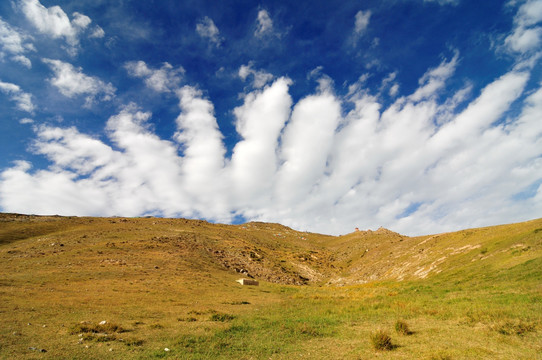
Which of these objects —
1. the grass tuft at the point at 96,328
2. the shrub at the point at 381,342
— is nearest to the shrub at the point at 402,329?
the shrub at the point at 381,342

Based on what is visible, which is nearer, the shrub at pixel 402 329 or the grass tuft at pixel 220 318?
the shrub at pixel 402 329

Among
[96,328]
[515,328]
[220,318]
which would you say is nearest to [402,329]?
[515,328]

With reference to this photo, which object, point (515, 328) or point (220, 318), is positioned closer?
point (515, 328)

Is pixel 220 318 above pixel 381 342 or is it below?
above

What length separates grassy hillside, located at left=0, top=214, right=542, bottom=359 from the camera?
12.3 metres

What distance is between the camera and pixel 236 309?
26.4 metres

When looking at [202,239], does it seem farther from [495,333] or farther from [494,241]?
[495,333]

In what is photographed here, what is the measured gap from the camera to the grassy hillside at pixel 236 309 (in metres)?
12.3

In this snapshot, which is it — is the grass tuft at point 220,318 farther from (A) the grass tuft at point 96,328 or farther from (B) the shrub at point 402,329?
(B) the shrub at point 402,329

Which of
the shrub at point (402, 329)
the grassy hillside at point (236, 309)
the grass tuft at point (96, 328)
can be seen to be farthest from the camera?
the grass tuft at point (96, 328)

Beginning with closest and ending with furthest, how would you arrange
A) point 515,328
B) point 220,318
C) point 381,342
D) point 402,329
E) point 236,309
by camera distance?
point 381,342 < point 515,328 < point 402,329 < point 220,318 < point 236,309

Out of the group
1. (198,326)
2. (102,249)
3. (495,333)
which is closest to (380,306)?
(495,333)

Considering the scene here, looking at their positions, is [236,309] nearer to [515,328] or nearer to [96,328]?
[96,328]

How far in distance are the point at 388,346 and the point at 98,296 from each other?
88.3ft
